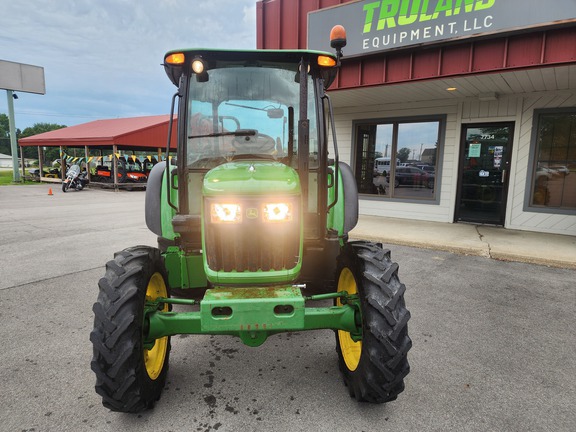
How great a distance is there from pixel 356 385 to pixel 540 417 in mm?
1177

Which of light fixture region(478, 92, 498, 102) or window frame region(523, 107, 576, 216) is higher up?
light fixture region(478, 92, 498, 102)

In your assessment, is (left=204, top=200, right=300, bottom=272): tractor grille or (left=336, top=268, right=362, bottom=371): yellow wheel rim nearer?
(left=204, top=200, right=300, bottom=272): tractor grille

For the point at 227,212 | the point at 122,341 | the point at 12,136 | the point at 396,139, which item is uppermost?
the point at 12,136

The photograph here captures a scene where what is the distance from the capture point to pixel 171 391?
2561mm

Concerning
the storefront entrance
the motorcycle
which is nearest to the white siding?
the storefront entrance

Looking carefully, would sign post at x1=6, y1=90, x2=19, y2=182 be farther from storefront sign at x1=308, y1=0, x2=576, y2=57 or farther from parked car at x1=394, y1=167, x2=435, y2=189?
parked car at x1=394, y1=167, x2=435, y2=189

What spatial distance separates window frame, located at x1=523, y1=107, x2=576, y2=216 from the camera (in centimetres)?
748

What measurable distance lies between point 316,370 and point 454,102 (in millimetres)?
7685

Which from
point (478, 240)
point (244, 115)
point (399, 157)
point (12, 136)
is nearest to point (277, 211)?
point (244, 115)

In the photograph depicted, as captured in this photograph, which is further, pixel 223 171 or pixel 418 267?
pixel 418 267

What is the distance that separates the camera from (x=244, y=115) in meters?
3.12

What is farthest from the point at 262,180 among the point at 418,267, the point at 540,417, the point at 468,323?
the point at 418,267

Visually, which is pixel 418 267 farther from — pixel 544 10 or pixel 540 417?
pixel 544 10

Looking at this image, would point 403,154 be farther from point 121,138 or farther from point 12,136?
point 12,136
